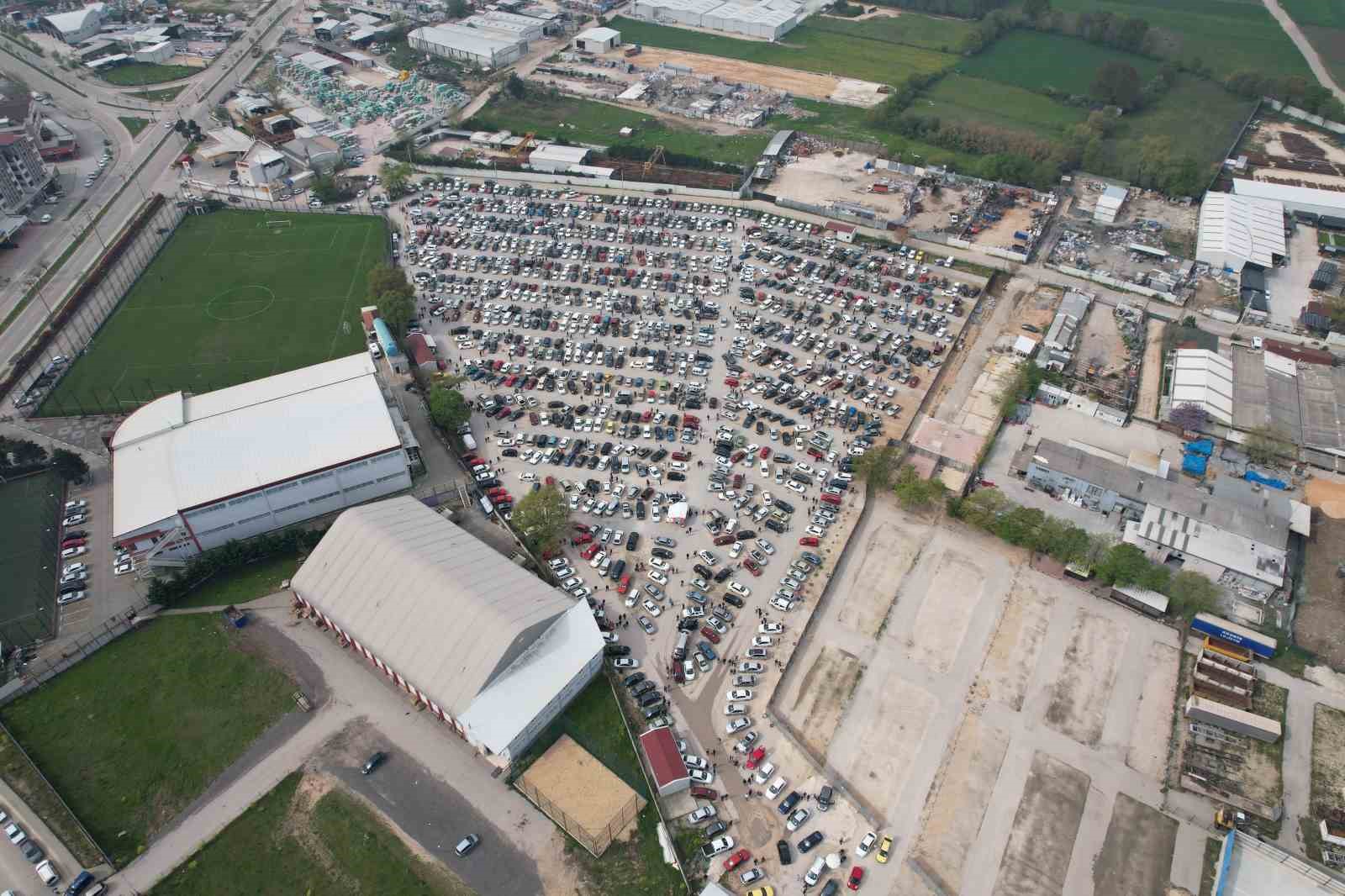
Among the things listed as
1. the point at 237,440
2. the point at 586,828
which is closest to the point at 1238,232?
the point at 586,828

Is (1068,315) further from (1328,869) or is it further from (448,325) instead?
(448,325)

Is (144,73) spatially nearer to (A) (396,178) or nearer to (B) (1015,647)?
(A) (396,178)

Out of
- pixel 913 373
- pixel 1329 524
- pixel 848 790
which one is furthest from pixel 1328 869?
pixel 913 373

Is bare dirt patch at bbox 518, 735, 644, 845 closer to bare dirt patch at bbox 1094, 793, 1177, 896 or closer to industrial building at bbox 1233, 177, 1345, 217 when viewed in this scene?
bare dirt patch at bbox 1094, 793, 1177, 896

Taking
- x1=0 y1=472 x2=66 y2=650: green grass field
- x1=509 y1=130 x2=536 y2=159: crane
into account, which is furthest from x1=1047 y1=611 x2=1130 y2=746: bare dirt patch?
x1=509 y1=130 x2=536 y2=159: crane

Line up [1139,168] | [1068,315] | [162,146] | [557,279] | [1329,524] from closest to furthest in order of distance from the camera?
[1329,524], [1068,315], [557,279], [1139,168], [162,146]

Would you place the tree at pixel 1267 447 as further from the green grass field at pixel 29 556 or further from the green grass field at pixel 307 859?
the green grass field at pixel 29 556
